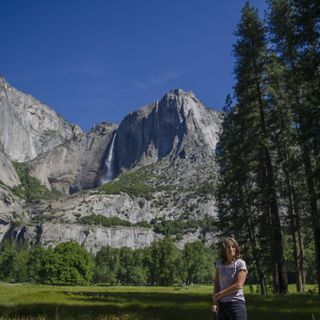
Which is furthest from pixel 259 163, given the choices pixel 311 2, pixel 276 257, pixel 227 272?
pixel 227 272

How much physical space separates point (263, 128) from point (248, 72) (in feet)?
12.3

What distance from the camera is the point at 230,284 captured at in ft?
25.1

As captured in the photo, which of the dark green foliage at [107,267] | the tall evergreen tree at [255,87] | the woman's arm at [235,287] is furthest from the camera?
the dark green foliage at [107,267]

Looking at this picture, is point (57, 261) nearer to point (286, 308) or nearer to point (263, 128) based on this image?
point (263, 128)

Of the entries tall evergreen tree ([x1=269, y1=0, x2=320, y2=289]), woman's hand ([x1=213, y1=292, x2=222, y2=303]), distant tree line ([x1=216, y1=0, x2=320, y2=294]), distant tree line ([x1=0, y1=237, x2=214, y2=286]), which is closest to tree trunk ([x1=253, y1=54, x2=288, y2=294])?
distant tree line ([x1=216, y1=0, x2=320, y2=294])

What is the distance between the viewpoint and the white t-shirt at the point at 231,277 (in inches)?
299

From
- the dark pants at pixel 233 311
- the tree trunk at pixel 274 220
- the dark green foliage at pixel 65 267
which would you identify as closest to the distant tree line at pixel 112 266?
the dark green foliage at pixel 65 267

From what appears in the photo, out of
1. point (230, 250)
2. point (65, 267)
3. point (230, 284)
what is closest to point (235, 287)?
point (230, 284)

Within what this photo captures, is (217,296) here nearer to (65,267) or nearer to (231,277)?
(231,277)

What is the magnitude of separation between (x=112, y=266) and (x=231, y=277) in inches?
5088

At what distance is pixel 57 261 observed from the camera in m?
96.5

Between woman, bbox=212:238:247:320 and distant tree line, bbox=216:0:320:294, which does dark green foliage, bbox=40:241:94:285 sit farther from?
woman, bbox=212:238:247:320

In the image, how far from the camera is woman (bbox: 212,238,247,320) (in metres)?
7.51

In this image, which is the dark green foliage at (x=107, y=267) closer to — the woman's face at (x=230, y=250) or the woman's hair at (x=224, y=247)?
the woman's hair at (x=224, y=247)
